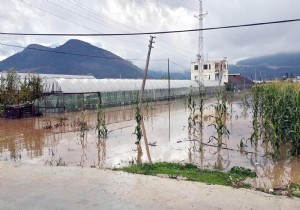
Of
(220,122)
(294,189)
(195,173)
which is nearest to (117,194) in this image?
(195,173)

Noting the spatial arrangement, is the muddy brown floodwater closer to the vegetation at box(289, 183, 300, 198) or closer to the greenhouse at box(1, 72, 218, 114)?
the vegetation at box(289, 183, 300, 198)

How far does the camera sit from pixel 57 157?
12523 mm

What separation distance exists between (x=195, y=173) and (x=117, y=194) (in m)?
2.60

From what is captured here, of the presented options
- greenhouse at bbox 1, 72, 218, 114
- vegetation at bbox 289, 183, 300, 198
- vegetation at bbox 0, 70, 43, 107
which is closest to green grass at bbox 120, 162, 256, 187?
vegetation at bbox 289, 183, 300, 198

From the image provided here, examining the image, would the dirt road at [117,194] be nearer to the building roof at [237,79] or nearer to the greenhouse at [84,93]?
the greenhouse at [84,93]

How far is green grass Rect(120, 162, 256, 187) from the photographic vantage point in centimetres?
881

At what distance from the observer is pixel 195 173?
31.3 ft

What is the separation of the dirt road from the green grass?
0.39 metres

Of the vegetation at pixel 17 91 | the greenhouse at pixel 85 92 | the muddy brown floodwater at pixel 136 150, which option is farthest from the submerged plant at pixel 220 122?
the vegetation at pixel 17 91

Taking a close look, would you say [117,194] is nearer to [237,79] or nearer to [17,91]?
[17,91]

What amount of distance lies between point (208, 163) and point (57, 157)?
5637mm

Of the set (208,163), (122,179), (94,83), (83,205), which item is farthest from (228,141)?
(94,83)

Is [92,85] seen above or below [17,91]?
above

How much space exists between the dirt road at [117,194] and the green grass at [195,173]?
390mm
